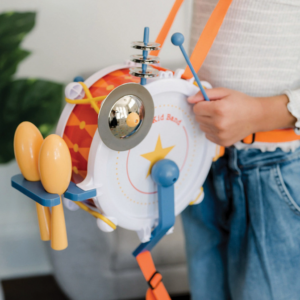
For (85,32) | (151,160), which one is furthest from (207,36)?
(85,32)

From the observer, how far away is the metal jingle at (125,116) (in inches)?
15.8

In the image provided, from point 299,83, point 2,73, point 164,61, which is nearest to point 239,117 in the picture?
point 299,83

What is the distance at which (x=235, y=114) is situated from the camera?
50 cm

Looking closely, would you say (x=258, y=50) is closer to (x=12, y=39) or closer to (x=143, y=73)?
(x=143, y=73)

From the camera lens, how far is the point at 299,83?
584 millimetres

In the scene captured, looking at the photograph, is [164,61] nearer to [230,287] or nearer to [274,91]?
[274,91]

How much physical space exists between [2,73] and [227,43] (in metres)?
Answer: 0.81

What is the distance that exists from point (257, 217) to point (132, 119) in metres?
0.34

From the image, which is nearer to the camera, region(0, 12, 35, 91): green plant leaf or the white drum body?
the white drum body

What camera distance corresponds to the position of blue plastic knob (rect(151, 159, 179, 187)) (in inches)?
19.1

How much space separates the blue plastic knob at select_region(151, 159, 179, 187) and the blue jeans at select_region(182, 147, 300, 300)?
0.17 m

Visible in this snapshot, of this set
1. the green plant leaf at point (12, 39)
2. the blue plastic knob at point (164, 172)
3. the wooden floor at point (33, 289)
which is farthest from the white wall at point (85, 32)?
the blue plastic knob at point (164, 172)

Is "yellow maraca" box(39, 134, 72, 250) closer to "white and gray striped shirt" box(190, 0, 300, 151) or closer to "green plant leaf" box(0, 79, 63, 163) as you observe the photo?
"white and gray striped shirt" box(190, 0, 300, 151)

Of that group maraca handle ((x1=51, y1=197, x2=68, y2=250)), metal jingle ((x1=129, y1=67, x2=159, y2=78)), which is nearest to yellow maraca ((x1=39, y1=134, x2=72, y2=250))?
maraca handle ((x1=51, y1=197, x2=68, y2=250))
